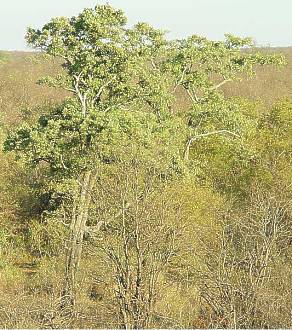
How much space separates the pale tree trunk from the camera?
1003 centimetres

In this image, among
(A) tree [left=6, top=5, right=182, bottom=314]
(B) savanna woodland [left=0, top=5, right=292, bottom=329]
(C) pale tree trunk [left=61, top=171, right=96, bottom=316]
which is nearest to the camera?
(B) savanna woodland [left=0, top=5, right=292, bottom=329]

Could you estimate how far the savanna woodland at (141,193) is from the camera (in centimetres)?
923

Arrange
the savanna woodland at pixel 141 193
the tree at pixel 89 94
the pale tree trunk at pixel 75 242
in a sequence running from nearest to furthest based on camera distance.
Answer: the savanna woodland at pixel 141 193
the pale tree trunk at pixel 75 242
the tree at pixel 89 94

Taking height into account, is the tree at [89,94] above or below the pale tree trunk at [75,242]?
above

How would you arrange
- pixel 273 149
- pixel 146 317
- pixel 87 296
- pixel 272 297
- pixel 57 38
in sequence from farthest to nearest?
pixel 273 149 → pixel 57 38 → pixel 87 296 → pixel 272 297 → pixel 146 317

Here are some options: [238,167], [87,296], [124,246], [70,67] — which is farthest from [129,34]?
[124,246]

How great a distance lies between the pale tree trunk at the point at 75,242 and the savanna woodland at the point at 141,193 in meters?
0.07

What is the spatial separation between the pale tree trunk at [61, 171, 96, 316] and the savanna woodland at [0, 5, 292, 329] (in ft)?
0.22

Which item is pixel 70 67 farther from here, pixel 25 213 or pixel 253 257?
pixel 253 257

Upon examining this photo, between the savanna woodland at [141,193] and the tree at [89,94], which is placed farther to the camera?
the tree at [89,94]

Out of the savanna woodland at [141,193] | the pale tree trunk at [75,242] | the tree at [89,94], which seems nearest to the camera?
the savanna woodland at [141,193]

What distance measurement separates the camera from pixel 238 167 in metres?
22.1

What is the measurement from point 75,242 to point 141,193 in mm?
4178

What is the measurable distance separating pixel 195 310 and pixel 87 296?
259 centimetres
